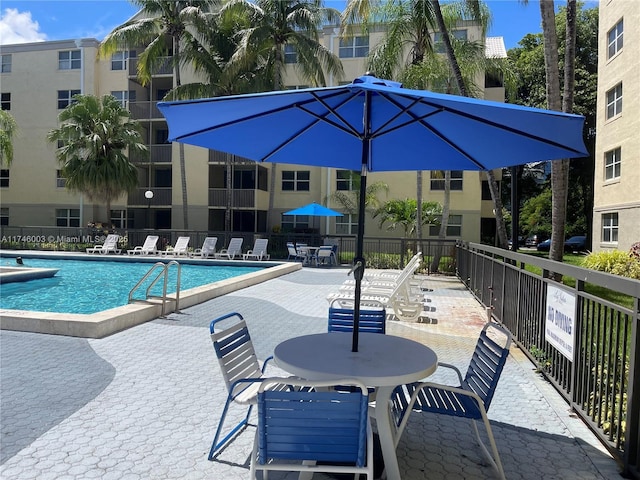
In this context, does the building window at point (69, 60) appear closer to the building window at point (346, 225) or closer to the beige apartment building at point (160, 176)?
the beige apartment building at point (160, 176)

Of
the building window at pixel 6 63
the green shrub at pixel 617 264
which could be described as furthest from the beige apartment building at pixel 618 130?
the building window at pixel 6 63

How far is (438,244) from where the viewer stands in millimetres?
17719

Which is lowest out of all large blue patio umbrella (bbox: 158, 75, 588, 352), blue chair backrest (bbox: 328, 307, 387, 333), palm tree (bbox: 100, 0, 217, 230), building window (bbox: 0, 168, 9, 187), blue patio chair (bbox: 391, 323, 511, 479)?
blue patio chair (bbox: 391, 323, 511, 479)

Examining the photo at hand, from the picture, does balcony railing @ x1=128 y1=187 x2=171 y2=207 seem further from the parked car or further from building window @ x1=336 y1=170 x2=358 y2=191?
the parked car

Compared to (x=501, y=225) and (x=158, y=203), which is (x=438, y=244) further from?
(x=158, y=203)

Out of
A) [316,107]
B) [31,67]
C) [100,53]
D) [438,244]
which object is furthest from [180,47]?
[316,107]

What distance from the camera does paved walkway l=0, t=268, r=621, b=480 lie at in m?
3.29

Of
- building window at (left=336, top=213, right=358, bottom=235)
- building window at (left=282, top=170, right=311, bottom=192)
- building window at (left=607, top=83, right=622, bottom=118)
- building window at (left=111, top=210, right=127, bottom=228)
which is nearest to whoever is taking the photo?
building window at (left=607, top=83, right=622, bottom=118)

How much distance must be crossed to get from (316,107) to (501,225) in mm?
11065

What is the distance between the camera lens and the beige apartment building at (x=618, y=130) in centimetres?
1931

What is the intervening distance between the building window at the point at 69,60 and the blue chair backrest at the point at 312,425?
35.3 meters

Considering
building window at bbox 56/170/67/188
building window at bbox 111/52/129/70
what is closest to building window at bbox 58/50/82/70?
building window at bbox 111/52/129/70

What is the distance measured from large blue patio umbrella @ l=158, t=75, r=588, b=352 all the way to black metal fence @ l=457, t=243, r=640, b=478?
118 cm

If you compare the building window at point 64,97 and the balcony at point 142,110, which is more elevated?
the building window at point 64,97
